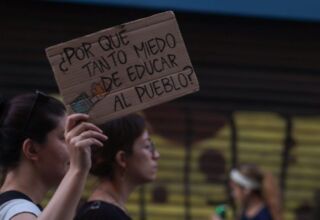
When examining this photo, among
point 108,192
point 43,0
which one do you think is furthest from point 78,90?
point 43,0

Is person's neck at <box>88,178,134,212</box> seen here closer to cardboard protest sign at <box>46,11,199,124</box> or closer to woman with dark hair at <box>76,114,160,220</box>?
woman with dark hair at <box>76,114,160,220</box>

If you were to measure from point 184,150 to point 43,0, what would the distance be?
1656 millimetres

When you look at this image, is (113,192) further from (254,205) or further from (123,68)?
(254,205)

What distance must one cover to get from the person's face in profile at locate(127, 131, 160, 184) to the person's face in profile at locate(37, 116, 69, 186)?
2.56 feet

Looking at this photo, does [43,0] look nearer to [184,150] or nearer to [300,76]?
[184,150]

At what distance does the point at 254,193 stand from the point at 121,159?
10.6ft

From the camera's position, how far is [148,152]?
13.2 feet

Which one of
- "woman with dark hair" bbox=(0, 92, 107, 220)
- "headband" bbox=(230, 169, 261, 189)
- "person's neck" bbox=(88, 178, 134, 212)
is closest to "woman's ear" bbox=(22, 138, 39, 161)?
"woman with dark hair" bbox=(0, 92, 107, 220)

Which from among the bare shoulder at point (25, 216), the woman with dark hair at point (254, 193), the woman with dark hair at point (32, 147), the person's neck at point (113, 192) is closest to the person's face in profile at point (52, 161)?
the woman with dark hair at point (32, 147)

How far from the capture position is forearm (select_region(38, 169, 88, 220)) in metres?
2.81

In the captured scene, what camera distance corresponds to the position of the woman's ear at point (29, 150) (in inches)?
126

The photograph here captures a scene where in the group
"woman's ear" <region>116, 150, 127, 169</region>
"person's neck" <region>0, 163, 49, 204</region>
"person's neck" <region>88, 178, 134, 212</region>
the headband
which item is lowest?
the headband

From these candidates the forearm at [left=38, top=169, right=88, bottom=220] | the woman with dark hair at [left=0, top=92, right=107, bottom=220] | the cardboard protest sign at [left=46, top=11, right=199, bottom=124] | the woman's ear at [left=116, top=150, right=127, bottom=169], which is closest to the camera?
the forearm at [left=38, top=169, right=88, bottom=220]

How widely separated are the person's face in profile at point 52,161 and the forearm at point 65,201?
0.37 m
